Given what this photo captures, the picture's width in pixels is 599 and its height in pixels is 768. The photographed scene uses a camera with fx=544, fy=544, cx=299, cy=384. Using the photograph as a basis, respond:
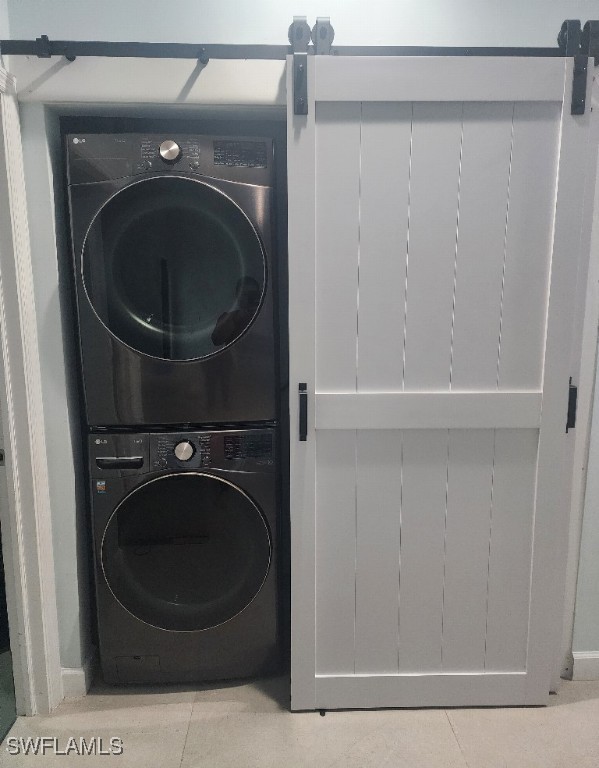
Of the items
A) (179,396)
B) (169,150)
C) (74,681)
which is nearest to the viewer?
(169,150)

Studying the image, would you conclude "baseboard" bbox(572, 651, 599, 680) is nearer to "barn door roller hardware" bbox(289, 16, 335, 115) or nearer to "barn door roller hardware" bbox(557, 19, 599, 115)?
"barn door roller hardware" bbox(557, 19, 599, 115)

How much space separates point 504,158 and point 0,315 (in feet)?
4.94

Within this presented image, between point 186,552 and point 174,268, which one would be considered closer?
point 174,268

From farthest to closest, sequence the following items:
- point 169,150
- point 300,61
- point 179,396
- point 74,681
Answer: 1. point 74,681
2. point 179,396
3. point 169,150
4. point 300,61

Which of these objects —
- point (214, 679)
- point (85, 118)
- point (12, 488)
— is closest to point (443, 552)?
point (214, 679)

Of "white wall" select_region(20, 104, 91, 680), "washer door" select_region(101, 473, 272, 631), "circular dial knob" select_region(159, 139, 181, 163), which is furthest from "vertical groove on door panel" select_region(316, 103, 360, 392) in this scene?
"white wall" select_region(20, 104, 91, 680)

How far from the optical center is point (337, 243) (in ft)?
5.12

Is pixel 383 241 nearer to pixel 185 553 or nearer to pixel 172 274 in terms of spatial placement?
pixel 172 274

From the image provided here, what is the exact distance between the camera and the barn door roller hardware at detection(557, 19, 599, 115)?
1473mm

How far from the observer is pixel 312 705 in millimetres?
1754

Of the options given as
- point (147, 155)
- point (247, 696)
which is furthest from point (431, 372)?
point (247, 696)

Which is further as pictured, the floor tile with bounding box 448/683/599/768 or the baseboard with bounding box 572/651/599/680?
the baseboard with bounding box 572/651/599/680

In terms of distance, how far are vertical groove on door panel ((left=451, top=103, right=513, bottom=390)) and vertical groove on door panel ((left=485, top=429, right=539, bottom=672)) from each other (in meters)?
0.23

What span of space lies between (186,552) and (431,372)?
0.97 m
